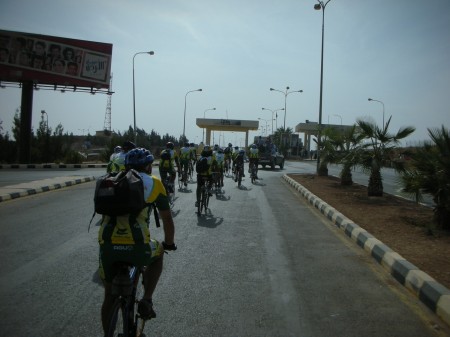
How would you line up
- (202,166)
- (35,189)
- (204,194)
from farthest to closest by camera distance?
(35,189)
(202,166)
(204,194)

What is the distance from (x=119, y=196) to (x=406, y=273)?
4.32 meters

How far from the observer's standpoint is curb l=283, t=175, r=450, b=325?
4695 mm

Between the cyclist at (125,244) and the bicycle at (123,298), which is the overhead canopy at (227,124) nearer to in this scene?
the cyclist at (125,244)

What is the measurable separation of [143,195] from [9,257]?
4.22 meters

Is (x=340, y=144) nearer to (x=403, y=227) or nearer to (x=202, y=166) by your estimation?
(x=202, y=166)

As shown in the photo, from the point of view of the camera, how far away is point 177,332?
3.92 metres

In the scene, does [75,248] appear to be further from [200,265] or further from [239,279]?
[239,279]

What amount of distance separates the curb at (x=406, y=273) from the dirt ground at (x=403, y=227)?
0.21 meters

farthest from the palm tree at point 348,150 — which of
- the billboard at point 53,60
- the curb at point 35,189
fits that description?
the billboard at point 53,60

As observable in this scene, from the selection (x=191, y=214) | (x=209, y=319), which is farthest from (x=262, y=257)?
(x=191, y=214)

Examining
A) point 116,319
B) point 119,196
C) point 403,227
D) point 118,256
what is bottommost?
point 403,227

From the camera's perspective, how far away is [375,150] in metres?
14.7

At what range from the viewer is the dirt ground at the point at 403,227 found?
6340 mm

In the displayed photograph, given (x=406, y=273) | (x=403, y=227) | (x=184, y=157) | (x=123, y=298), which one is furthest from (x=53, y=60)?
(x=123, y=298)
